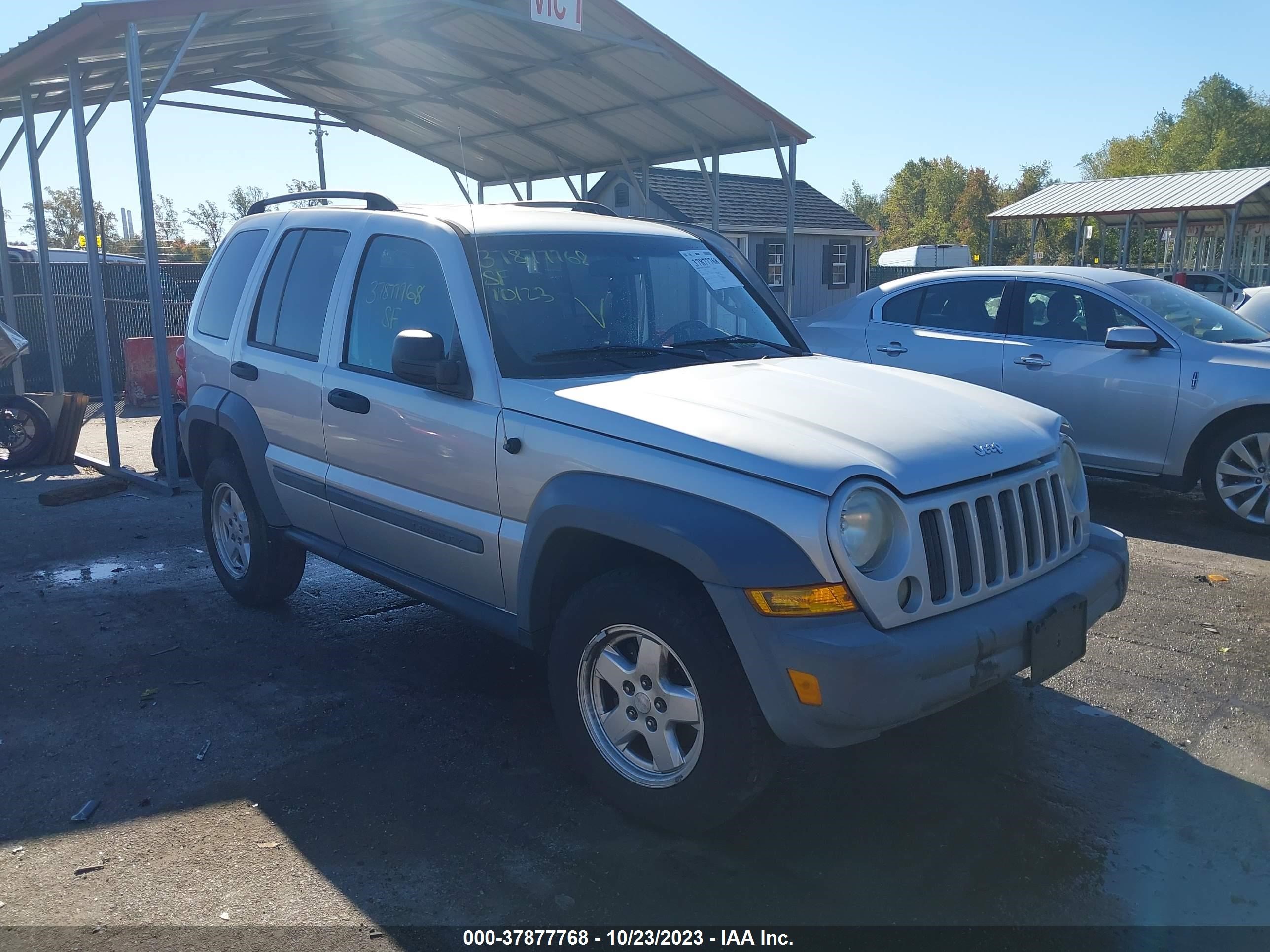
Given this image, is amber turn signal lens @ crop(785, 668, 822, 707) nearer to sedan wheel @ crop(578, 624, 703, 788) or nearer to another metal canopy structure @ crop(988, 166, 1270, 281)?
sedan wheel @ crop(578, 624, 703, 788)

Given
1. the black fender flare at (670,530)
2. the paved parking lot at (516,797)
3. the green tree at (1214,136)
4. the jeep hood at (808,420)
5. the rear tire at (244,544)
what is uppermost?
the green tree at (1214,136)

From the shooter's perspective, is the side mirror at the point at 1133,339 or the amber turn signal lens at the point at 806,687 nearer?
the amber turn signal lens at the point at 806,687

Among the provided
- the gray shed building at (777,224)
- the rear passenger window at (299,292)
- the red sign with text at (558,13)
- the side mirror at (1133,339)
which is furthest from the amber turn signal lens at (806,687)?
the gray shed building at (777,224)

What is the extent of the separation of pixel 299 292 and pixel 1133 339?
18.0 feet

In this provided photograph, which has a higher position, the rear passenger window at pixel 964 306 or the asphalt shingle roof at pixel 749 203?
the asphalt shingle roof at pixel 749 203

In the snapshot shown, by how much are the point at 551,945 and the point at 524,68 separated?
11.5 meters

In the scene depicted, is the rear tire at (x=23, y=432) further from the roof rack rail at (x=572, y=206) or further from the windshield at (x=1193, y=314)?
the windshield at (x=1193, y=314)

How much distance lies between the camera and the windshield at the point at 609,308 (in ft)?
12.9

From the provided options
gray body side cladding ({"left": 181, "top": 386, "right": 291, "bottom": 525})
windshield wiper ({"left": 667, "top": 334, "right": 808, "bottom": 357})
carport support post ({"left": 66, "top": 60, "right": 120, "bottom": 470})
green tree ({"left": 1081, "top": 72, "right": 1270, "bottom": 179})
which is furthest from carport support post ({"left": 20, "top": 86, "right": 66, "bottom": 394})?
green tree ({"left": 1081, "top": 72, "right": 1270, "bottom": 179})

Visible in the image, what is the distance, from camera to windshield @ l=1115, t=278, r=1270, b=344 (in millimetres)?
7207

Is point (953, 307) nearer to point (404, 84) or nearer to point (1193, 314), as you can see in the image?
point (1193, 314)

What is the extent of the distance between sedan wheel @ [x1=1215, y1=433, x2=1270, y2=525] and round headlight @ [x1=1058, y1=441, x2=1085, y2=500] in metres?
3.63

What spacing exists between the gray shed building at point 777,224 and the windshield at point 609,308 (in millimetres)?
22490

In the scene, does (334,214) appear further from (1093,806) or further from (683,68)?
(683,68)
